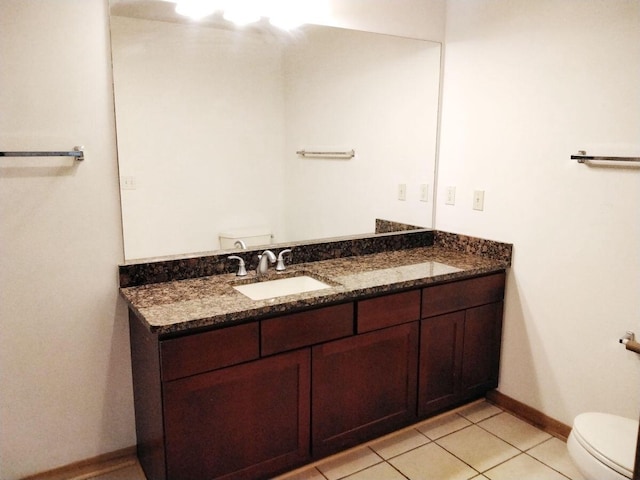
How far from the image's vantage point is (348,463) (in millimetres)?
2213

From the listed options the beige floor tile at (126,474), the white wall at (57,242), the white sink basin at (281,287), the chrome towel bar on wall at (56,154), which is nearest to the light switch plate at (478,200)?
the white sink basin at (281,287)

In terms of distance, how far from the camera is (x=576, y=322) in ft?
7.57

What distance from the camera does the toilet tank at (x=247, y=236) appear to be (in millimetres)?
2549

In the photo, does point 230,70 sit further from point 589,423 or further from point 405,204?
point 589,423

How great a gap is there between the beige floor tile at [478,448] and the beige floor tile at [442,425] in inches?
1.4

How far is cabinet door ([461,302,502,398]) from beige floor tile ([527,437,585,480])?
41 centimetres

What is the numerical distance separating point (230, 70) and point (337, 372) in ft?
5.51

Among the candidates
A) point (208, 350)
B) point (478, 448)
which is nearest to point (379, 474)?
point (478, 448)

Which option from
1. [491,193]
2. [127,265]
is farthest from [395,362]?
A: [127,265]

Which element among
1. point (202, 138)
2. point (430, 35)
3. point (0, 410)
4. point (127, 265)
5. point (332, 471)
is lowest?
point (332, 471)

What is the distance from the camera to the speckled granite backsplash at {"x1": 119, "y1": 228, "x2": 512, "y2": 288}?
2.08 metres

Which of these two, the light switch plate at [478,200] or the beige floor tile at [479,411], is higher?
the light switch plate at [478,200]

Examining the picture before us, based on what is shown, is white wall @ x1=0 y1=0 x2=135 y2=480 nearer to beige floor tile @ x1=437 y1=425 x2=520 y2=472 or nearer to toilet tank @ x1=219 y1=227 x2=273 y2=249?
toilet tank @ x1=219 y1=227 x2=273 y2=249

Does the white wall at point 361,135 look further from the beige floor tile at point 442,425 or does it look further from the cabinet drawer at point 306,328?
the beige floor tile at point 442,425
